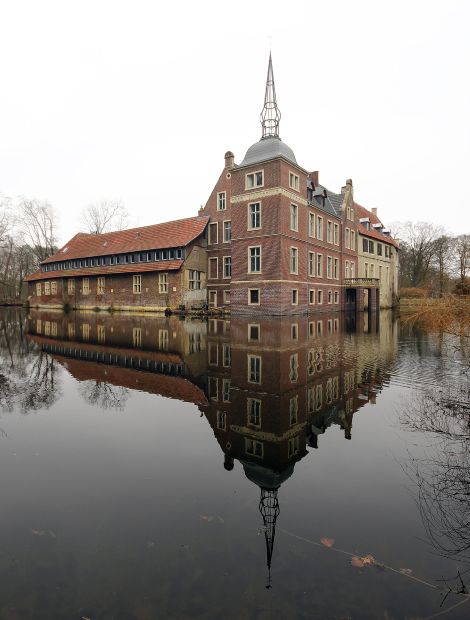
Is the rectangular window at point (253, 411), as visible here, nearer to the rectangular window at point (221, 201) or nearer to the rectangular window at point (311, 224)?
the rectangular window at point (311, 224)

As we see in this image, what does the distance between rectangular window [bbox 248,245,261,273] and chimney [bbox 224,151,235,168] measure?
13.3 meters

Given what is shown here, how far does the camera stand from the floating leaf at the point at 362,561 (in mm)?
2996

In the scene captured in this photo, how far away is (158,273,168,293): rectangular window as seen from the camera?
3881 centimetres

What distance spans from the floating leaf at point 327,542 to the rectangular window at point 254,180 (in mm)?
31975

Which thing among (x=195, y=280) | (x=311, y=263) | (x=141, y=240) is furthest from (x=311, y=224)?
(x=141, y=240)

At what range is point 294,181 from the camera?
110 feet

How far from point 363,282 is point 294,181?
629 inches

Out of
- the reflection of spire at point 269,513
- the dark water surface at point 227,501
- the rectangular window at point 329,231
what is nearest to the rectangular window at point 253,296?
the rectangular window at point 329,231

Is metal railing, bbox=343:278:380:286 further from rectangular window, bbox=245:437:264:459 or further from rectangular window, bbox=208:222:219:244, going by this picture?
rectangular window, bbox=245:437:264:459

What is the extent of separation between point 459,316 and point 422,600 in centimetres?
529

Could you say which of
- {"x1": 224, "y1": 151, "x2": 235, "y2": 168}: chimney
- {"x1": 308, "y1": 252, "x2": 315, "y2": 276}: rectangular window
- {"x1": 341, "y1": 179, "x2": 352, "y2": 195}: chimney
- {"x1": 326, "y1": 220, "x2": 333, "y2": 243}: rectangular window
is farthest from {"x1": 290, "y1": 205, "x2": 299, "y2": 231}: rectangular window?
{"x1": 341, "y1": 179, "x2": 352, "y2": 195}: chimney

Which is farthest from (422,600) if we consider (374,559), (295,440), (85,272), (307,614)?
(85,272)

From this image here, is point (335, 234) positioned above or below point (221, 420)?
above

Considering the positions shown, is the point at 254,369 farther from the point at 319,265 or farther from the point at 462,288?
the point at 319,265
